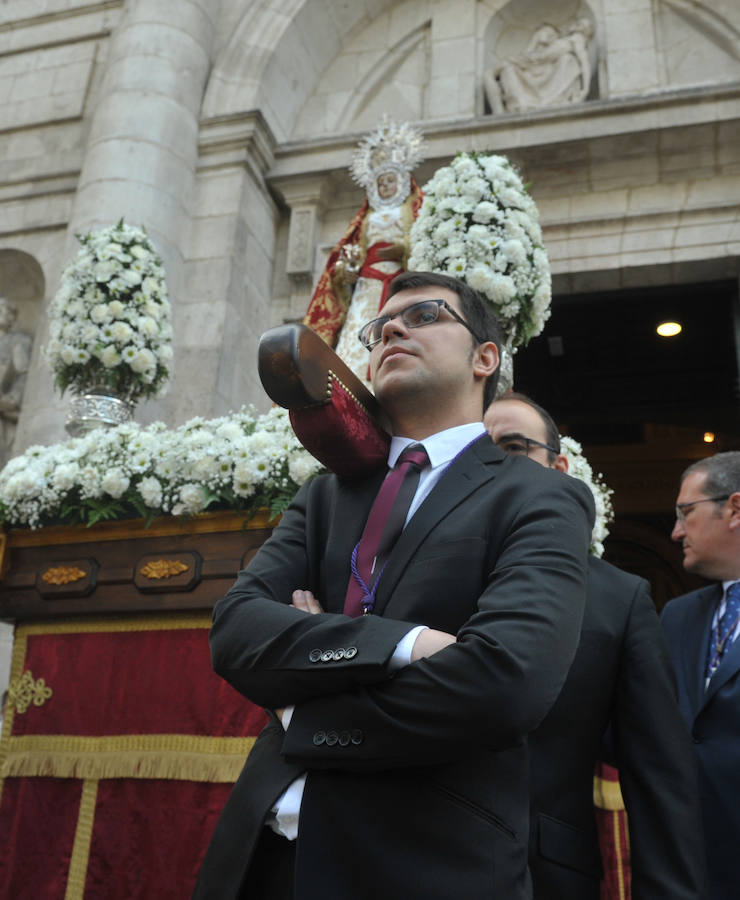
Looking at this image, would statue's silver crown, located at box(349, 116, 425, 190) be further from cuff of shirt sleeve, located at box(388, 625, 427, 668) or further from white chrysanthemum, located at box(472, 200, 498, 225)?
cuff of shirt sleeve, located at box(388, 625, 427, 668)

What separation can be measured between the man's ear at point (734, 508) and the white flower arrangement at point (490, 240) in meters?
1.28

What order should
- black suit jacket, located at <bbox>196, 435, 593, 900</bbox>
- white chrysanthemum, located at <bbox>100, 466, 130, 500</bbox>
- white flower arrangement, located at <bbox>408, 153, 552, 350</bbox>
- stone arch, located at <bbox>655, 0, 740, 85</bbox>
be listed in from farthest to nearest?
stone arch, located at <bbox>655, 0, 740, 85</bbox> → white flower arrangement, located at <bbox>408, 153, 552, 350</bbox> → white chrysanthemum, located at <bbox>100, 466, 130, 500</bbox> → black suit jacket, located at <bbox>196, 435, 593, 900</bbox>

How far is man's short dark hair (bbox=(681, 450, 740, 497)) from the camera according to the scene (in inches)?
110

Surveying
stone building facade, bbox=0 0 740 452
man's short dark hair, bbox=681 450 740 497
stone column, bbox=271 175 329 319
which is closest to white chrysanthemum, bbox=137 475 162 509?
man's short dark hair, bbox=681 450 740 497

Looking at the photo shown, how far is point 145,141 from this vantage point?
7.30m

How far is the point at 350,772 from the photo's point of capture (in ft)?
4.17

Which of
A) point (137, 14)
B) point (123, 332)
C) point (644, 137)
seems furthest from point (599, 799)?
point (137, 14)

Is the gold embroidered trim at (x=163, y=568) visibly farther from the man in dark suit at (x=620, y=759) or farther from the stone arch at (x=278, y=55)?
the stone arch at (x=278, y=55)

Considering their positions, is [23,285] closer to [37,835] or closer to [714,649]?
[37,835]

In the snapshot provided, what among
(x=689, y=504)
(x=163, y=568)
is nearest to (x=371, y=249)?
(x=163, y=568)

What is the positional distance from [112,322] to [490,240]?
219 centimetres

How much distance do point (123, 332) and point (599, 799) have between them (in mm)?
3344

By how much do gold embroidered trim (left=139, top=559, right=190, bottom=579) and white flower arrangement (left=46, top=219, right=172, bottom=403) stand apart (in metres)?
1.82

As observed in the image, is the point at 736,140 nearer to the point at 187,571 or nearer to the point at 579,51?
the point at 579,51
